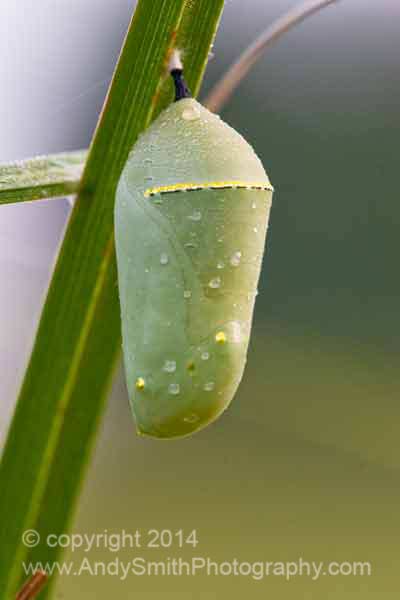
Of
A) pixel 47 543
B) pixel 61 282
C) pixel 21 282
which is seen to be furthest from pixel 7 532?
pixel 21 282

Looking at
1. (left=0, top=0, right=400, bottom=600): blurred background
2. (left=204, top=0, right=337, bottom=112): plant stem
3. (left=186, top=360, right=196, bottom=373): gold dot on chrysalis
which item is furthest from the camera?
(left=0, top=0, right=400, bottom=600): blurred background

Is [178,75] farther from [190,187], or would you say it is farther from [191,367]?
[191,367]

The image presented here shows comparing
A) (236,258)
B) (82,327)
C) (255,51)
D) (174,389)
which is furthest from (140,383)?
(255,51)

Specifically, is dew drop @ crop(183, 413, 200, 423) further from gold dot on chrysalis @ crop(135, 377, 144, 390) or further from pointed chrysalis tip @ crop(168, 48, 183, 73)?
pointed chrysalis tip @ crop(168, 48, 183, 73)

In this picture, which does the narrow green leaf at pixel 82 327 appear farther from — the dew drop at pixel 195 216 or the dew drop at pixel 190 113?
the dew drop at pixel 195 216

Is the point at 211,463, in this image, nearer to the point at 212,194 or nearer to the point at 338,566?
the point at 338,566

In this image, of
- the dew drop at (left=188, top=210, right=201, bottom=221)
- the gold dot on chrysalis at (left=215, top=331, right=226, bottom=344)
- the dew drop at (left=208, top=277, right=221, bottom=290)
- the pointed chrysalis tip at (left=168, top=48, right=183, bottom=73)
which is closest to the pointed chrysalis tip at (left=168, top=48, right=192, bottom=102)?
the pointed chrysalis tip at (left=168, top=48, right=183, bottom=73)

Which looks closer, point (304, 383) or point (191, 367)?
point (191, 367)

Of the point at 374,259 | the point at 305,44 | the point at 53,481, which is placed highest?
the point at 305,44
